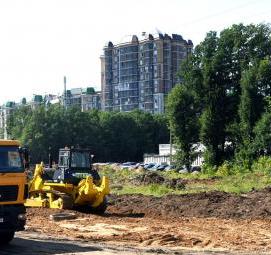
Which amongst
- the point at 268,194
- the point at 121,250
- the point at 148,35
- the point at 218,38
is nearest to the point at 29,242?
the point at 121,250

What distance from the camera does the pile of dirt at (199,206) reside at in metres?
22.1

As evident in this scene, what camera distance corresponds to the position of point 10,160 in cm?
1371

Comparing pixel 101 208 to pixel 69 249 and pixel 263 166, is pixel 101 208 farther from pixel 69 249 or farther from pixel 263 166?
pixel 263 166

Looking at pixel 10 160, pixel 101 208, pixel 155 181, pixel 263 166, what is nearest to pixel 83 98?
pixel 263 166

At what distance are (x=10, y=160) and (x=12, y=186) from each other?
2.10ft

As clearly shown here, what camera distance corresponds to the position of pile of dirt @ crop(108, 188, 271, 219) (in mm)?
22062

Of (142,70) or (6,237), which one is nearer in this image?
(6,237)

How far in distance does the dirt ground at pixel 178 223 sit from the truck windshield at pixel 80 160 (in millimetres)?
2143

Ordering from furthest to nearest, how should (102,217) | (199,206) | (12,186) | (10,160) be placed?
1. (199,206)
2. (102,217)
3. (10,160)
4. (12,186)

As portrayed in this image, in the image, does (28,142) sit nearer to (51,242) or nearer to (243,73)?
(243,73)

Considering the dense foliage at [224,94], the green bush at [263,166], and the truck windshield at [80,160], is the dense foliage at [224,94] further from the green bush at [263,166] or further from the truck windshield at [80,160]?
the truck windshield at [80,160]

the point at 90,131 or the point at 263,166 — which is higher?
the point at 90,131

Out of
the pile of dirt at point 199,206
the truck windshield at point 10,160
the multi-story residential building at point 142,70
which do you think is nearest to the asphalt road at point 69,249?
the truck windshield at point 10,160

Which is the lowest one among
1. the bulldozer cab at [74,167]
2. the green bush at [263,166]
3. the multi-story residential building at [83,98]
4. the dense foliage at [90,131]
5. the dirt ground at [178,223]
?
the dirt ground at [178,223]
